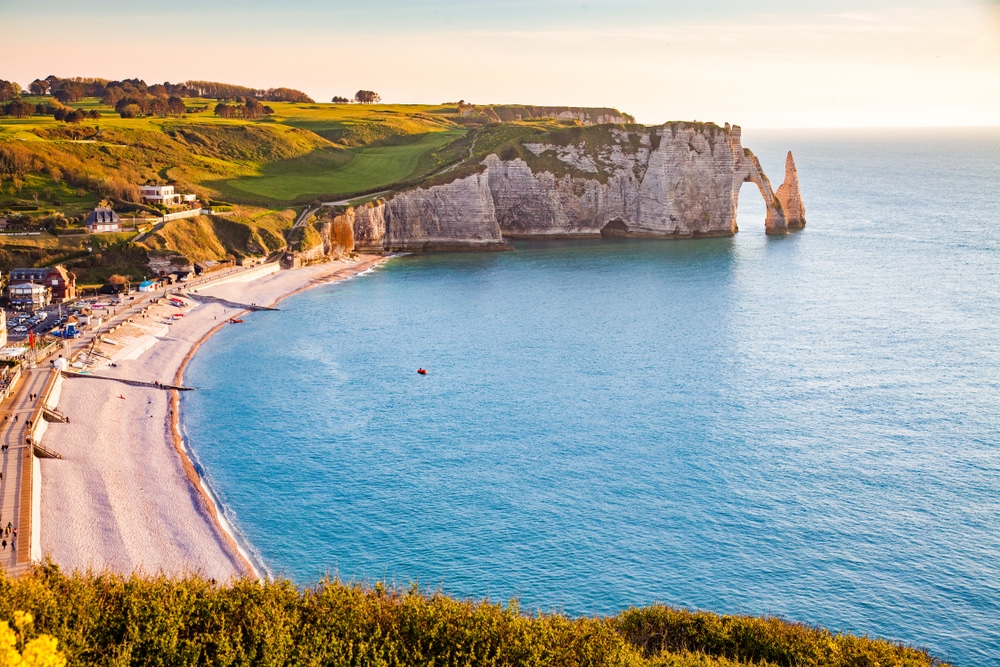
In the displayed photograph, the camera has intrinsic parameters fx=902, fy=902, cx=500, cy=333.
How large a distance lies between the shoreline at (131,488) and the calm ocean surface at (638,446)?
1983 mm

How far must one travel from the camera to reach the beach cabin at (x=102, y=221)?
4798 inches

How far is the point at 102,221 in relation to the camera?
12212 centimetres

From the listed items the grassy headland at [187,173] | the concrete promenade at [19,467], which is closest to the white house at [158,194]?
the grassy headland at [187,173]

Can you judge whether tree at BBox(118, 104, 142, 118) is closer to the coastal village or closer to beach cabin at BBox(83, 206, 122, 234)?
the coastal village

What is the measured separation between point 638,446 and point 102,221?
88902 mm

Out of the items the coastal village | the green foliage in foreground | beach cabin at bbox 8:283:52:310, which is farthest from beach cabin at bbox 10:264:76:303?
the green foliage in foreground

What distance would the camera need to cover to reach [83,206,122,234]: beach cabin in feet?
400

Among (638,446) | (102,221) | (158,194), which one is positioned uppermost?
(158,194)

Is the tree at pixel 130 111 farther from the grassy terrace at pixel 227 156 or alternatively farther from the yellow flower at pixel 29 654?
the yellow flower at pixel 29 654

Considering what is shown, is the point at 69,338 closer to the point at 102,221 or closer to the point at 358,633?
the point at 102,221

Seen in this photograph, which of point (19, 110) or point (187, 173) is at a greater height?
point (19, 110)

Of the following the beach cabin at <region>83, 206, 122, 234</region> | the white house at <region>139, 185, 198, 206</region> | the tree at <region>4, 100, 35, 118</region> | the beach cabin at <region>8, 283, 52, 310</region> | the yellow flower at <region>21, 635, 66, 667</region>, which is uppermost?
the tree at <region>4, 100, 35, 118</region>

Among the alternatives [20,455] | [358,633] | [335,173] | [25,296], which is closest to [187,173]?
[335,173]

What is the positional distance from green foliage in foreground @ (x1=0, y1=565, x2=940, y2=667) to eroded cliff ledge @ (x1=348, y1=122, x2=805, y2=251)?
12366 centimetres
